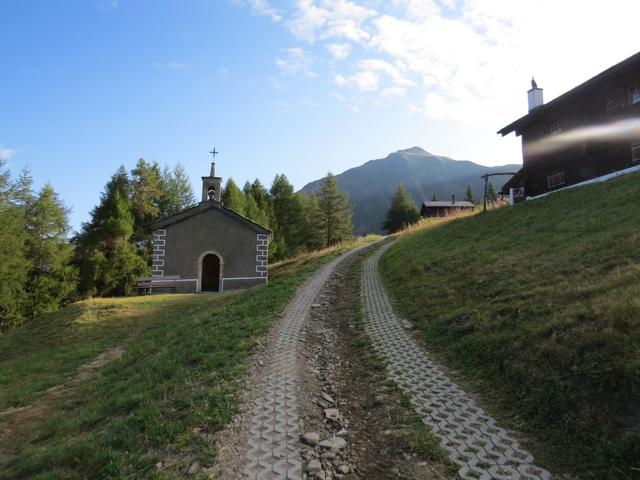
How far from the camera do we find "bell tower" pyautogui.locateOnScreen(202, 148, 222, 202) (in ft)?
86.8

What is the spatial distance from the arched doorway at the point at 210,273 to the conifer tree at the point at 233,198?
1905 centimetres

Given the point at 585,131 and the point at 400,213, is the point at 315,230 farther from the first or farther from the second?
the point at 585,131

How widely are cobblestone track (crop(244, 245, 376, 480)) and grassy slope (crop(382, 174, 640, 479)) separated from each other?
9.92ft

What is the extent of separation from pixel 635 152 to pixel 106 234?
133 ft

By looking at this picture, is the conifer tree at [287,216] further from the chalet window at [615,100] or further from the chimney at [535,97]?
the chalet window at [615,100]

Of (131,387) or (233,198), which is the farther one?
(233,198)

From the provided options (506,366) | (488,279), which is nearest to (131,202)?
(488,279)

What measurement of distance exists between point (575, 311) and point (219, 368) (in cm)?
651

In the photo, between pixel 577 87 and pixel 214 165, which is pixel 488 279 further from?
pixel 214 165

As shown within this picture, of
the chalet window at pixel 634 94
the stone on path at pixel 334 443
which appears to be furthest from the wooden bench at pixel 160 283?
the chalet window at pixel 634 94

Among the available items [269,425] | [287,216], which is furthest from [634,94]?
[287,216]

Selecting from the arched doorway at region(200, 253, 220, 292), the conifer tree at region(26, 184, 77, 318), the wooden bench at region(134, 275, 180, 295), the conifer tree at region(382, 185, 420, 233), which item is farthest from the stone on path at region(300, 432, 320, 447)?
the conifer tree at region(382, 185, 420, 233)

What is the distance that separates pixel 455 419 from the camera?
5.39 metres

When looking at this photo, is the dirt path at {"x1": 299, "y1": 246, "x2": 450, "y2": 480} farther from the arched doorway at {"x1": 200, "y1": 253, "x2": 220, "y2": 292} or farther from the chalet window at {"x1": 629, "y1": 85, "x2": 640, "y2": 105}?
the chalet window at {"x1": 629, "y1": 85, "x2": 640, "y2": 105}
